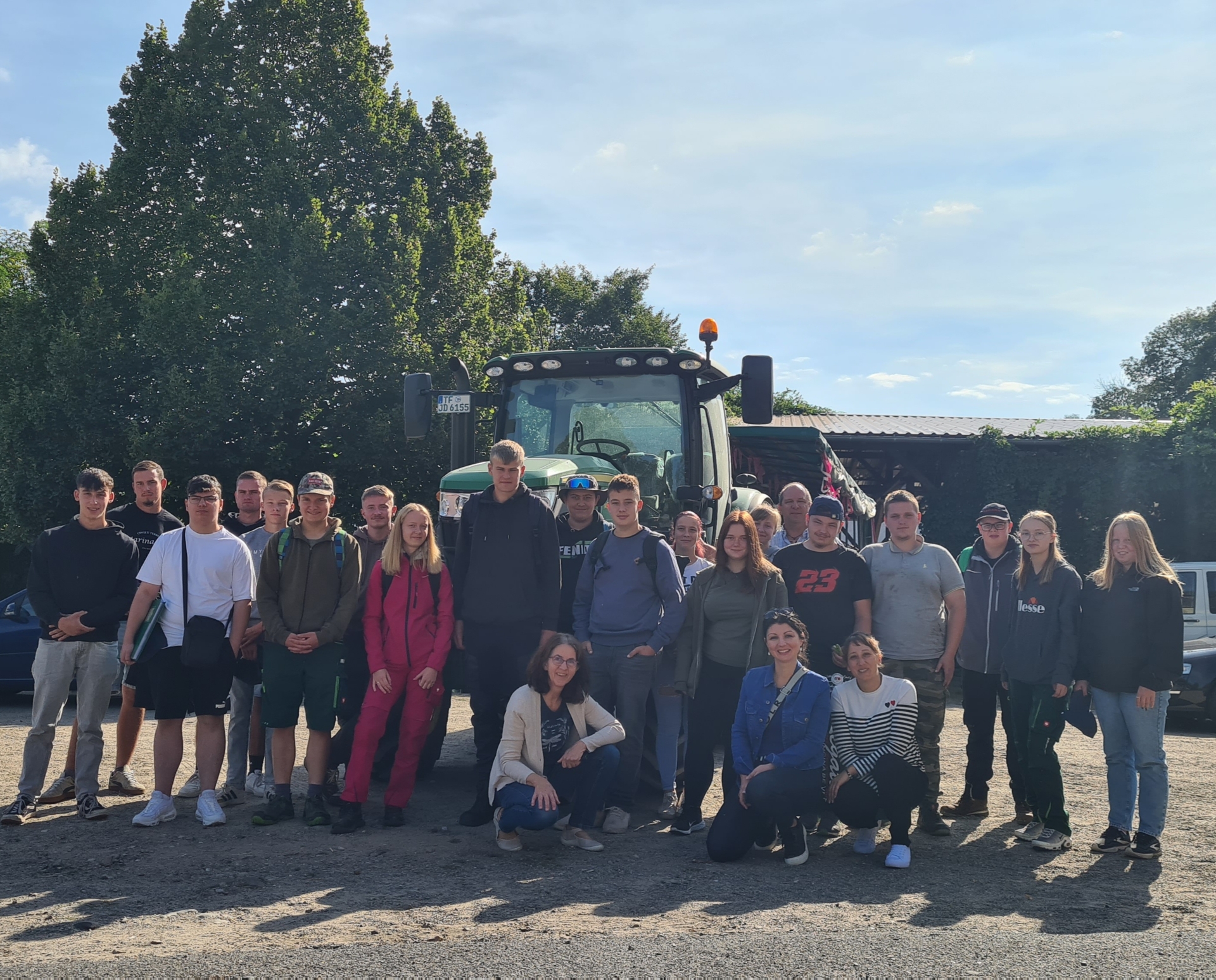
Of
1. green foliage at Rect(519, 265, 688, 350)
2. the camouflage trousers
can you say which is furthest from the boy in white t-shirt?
green foliage at Rect(519, 265, 688, 350)

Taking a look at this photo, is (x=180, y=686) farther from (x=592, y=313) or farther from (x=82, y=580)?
(x=592, y=313)

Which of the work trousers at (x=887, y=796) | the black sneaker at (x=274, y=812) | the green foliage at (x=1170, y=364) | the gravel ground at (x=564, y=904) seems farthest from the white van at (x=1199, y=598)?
the green foliage at (x=1170, y=364)

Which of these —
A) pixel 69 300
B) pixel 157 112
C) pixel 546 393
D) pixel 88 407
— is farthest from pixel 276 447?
pixel 546 393

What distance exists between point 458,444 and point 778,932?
205 inches

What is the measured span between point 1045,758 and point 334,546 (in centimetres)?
414

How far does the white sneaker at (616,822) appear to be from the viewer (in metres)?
5.70

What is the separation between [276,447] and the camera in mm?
17203

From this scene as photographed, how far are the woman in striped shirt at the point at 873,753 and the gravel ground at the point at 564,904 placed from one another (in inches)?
8.5

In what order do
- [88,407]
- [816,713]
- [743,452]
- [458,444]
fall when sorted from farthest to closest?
[88,407]
[743,452]
[458,444]
[816,713]

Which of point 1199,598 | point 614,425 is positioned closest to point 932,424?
point 1199,598

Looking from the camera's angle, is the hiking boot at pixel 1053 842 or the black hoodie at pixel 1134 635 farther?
the hiking boot at pixel 1053 842

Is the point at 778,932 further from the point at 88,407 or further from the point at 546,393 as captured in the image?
the point at 88,407

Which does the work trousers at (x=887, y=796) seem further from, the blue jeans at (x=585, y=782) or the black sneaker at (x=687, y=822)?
the blue jeans at (x=585, y=782)

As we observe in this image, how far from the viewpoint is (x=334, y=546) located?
232 inches
